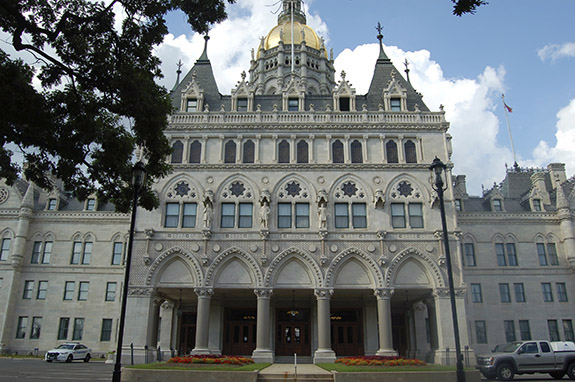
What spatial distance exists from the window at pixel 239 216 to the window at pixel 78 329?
20.8 meters

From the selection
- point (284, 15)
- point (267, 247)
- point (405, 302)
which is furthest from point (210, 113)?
point (284, 15)

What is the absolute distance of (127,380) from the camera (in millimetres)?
20297

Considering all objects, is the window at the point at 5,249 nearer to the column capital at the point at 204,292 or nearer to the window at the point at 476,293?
the column capital at the point at 204,292

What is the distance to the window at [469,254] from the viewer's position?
44.8 meters

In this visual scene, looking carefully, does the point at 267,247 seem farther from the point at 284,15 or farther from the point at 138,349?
the point at 284,15

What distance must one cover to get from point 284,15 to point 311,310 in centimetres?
5000

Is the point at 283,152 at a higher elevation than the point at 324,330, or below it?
higher

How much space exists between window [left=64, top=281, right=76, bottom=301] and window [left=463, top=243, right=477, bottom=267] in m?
39.2

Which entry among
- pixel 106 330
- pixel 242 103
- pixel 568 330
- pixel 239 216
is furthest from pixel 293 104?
pixel 568 330

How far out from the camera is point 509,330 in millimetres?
43000

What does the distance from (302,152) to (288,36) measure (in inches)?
1486

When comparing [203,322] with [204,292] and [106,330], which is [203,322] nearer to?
[204,292]

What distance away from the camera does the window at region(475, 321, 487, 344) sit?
4262cm

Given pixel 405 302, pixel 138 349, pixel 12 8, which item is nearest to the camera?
pixel 12 8
